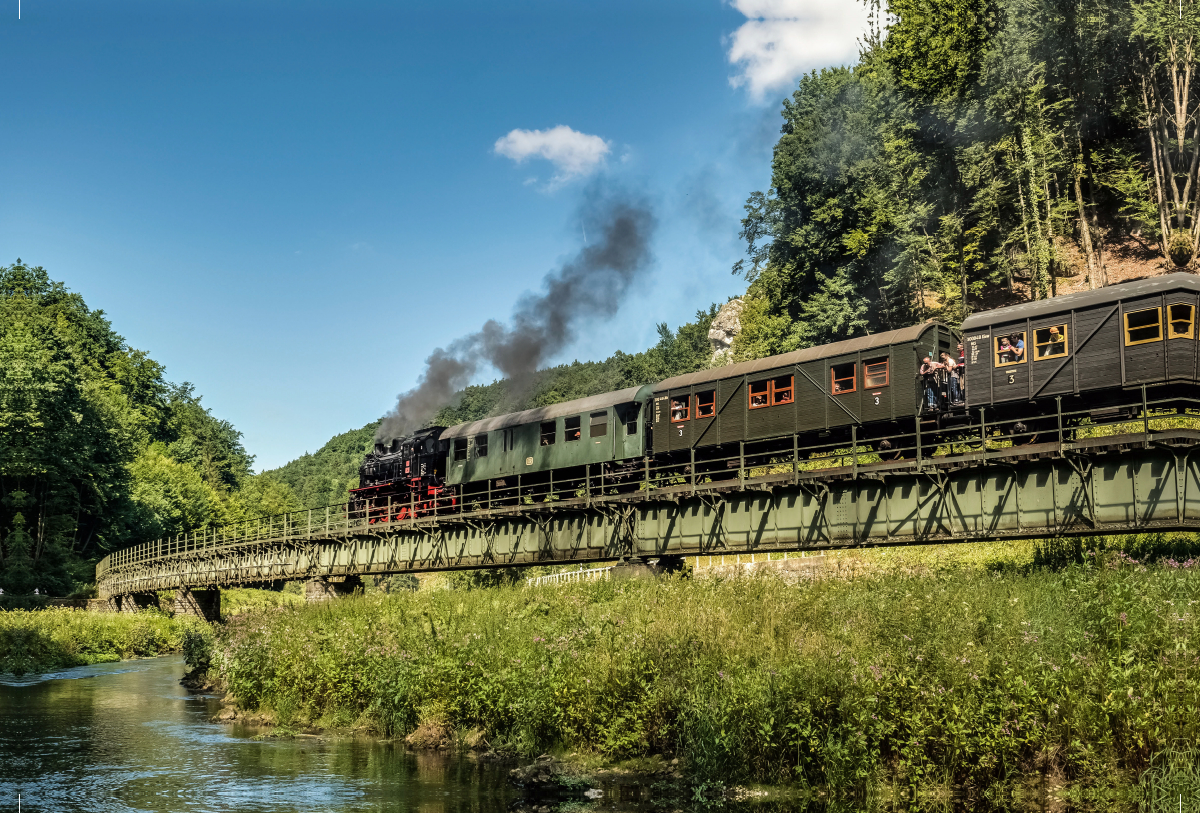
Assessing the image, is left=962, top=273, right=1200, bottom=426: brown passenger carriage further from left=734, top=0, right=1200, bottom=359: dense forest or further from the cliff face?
the cliff face

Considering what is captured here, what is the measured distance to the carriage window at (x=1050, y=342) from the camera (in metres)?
24.2

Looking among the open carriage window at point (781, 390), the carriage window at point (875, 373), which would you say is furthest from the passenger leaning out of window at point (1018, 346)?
the open carriage window at point (781, 390)

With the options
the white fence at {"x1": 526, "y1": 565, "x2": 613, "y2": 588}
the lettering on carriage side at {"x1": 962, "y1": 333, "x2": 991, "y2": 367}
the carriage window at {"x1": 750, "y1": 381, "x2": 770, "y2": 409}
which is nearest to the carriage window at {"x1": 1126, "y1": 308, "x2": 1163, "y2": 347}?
the lettering on carriage side at {"x1": 962, "y1": 333, "x2": 991, "y2": 367}

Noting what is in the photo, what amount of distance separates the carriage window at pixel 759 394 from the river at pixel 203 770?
1528 centimetres

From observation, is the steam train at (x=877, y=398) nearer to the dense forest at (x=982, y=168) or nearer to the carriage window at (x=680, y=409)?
the carriage window at (x=680, y=409)

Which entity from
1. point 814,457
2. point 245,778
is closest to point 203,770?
point 245,778

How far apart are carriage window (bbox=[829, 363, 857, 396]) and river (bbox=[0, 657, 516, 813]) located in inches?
609

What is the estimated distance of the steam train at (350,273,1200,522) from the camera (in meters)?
22.8

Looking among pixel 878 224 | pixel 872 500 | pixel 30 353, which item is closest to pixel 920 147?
pixel 878 224

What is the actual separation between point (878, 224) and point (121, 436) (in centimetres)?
6250

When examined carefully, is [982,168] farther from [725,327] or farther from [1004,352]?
Result: [725,327]

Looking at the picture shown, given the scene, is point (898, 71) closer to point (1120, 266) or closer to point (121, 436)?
point (1120, 266)

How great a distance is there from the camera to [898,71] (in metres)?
57.3

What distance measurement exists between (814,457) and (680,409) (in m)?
5.89
